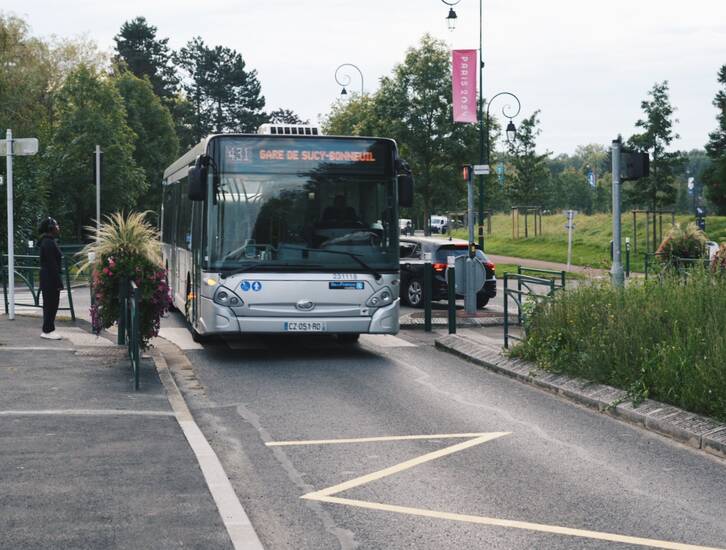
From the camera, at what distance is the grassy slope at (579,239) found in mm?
46094

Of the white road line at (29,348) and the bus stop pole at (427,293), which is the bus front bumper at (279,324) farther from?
the bus stop pole at (427,293)

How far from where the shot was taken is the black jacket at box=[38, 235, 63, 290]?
15.3m

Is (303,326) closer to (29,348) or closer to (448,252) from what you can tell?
(29,348)

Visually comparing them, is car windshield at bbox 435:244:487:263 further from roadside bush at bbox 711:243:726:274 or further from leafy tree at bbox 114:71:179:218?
leafy tree at bbox 114:71:179:218

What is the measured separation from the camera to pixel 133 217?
13539 millimetres

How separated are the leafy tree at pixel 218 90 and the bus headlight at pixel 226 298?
93100 millimetres

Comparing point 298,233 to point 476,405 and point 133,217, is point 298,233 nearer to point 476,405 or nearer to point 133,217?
point 133,217

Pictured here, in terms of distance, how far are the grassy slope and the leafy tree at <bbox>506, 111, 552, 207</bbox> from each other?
2.30m

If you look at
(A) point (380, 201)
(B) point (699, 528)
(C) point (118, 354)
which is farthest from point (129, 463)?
(A) point (380, 201)

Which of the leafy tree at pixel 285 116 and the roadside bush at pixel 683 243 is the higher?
the leafy tree at pixel 285 116

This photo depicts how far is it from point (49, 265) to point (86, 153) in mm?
37223

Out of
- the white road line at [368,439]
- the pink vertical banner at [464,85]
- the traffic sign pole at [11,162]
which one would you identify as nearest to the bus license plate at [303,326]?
the white road line at [368,439]

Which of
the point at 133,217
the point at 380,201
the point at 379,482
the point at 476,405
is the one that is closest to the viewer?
the point at 379,482

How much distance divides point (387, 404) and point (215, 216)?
4.30m
